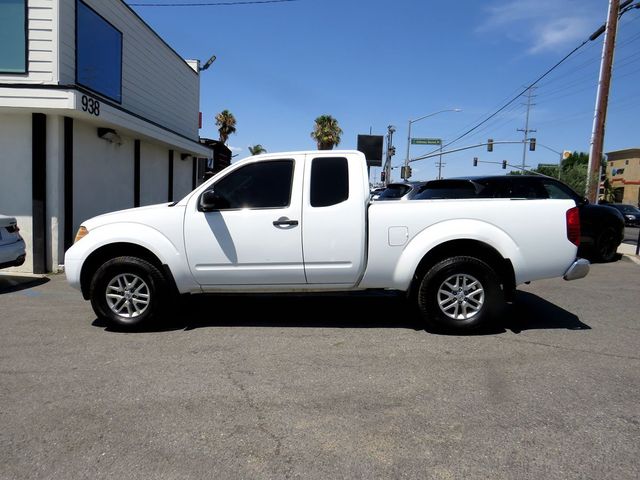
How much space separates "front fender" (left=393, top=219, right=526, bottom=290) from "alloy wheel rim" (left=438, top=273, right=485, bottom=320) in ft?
1.31

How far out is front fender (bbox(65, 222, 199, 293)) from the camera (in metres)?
5.38

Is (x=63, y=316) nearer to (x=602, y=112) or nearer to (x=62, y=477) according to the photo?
(x=62, y=477)

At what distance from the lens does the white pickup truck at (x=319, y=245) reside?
208 inches

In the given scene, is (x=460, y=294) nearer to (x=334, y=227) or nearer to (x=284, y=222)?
(x=334, y=227)

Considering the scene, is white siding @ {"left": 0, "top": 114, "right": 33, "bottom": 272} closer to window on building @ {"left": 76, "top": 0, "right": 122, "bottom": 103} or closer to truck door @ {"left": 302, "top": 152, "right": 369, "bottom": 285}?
window on building @ {"left": 76, "top": 0, "right": 122, "bottom": 103}

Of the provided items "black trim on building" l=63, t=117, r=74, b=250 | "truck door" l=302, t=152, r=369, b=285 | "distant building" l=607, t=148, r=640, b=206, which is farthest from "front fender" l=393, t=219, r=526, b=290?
"distant building" l=607, t=148, r=640, b=206

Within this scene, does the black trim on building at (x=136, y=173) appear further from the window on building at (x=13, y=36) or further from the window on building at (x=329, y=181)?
the window on building at (x=329, y=181)

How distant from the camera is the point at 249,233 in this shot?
5.34 m

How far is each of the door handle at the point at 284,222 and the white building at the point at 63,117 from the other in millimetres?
5410

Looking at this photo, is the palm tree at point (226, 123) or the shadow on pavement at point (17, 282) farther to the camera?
the palm tree at point (226, 123)

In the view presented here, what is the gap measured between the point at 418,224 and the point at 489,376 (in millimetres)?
1778

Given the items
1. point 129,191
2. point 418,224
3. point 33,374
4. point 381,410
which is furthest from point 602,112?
point 33,374

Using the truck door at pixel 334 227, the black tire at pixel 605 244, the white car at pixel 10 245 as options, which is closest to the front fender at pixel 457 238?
the truck door at pixel 334 227

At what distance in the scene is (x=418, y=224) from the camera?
5305 millimetres
